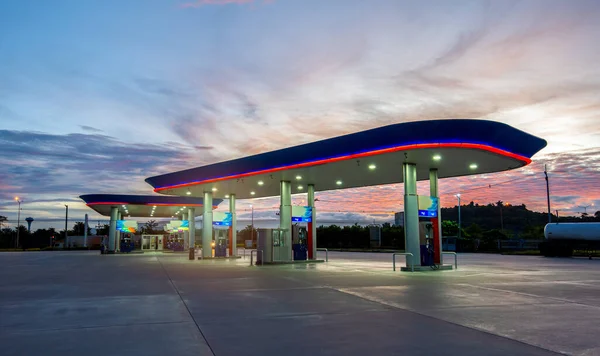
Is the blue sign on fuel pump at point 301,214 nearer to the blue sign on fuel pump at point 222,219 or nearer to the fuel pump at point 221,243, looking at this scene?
the blue sign on fuel pump at point 222,219

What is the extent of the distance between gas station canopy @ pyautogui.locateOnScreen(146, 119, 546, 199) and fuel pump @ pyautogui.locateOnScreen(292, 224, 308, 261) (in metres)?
2.89

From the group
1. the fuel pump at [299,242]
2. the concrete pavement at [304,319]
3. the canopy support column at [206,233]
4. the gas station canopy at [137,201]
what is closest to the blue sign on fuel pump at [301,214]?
the fuel pump at [299,242]

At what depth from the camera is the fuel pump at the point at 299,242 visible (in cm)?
2730

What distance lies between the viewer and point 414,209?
65.0 feet

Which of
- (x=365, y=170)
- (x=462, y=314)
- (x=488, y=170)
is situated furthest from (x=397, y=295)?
(x=488, y=170)

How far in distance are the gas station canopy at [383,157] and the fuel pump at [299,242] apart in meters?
2.89

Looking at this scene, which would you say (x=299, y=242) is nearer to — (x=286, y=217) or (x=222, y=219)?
(x=286, y=217)

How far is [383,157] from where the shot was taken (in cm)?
1975

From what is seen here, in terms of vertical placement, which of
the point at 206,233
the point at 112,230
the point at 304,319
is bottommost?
the point at 304,319

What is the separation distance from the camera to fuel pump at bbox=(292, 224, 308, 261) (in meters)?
27.3

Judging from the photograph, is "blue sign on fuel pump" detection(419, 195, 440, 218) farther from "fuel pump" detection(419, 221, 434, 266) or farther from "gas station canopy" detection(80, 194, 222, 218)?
"gas station canopy" detection(80, 194, 222, 218)

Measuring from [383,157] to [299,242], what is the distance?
397 inches

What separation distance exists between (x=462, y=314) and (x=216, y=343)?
4.72m

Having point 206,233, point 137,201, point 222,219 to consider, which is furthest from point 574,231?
point 137,201
